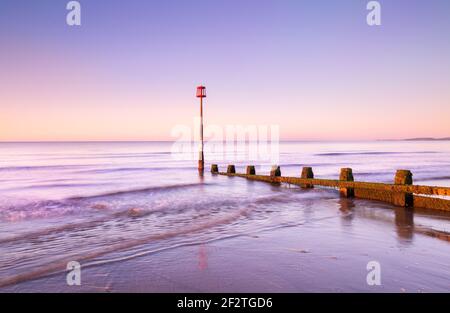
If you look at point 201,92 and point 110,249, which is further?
point 201,92

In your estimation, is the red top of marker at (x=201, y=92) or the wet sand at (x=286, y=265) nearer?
the wet sand at (x=286, y=265)

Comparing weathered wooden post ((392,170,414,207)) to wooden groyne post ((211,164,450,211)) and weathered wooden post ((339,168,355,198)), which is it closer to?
wooden groyne post ((211,164,450,211))

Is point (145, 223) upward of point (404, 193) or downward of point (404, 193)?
downward

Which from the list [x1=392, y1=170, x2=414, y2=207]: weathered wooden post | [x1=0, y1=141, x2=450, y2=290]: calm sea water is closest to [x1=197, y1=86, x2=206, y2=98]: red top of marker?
[x1=0, y1=141, x2=450, y2=290]: calm sea water

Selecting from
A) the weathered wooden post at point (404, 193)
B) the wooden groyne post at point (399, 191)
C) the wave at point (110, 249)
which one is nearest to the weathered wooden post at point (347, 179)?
the wooden groyne post at point (399, 191)

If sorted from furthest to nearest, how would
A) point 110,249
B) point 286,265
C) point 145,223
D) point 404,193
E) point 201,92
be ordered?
point 201,92
point 404,193
point 145,223
point 110,249
point 286,265

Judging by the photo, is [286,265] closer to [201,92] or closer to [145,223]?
[145,223]

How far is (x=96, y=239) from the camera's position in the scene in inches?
301

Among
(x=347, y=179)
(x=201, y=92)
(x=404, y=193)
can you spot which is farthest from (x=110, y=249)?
(x=201, y=92)

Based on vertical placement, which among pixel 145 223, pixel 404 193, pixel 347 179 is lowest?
pixel 145 223

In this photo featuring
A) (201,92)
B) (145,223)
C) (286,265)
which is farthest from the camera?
(201,92)

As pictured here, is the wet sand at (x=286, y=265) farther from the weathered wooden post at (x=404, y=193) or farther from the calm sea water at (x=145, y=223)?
the weathered wooden post at (x=404, y=193)
